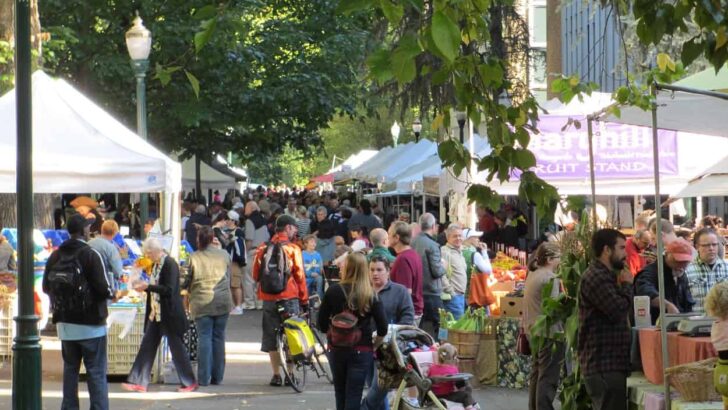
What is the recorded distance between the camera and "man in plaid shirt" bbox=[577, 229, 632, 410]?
8.72m

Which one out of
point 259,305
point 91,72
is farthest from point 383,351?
point 91,72

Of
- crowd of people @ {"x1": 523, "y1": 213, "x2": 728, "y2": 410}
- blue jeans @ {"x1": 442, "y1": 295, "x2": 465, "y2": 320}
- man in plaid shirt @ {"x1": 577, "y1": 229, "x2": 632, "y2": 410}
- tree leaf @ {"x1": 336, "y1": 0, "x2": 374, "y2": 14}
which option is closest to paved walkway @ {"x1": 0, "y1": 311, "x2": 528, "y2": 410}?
blue jeans @ {"x1": 442, "y1": 295, "x2": 465, "y2": 320}

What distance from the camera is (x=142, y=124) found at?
15781mm

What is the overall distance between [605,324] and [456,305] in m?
6.22

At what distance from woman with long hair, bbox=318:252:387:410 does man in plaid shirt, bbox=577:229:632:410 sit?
1674 millimetres

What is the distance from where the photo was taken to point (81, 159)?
1273cm

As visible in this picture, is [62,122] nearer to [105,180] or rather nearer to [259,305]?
[105,180]

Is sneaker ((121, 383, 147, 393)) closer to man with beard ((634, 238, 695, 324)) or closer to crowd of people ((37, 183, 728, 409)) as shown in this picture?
crowd of people ((37, 183, 728, 409))

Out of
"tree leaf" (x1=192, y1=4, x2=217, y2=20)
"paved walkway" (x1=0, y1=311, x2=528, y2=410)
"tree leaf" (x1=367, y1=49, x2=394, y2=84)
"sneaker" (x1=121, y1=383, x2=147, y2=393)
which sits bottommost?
"paved walkway" (x1=0, y1=311, x2=528, y2=410)

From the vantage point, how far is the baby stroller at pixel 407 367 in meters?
9.44

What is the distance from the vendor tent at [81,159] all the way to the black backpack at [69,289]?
7.49 feet

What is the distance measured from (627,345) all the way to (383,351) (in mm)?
1878

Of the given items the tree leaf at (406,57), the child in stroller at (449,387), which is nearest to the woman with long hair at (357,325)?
the child in stroller at (449,387)

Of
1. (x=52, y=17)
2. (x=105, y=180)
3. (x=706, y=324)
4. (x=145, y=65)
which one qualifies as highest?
(x=52, y=17)
